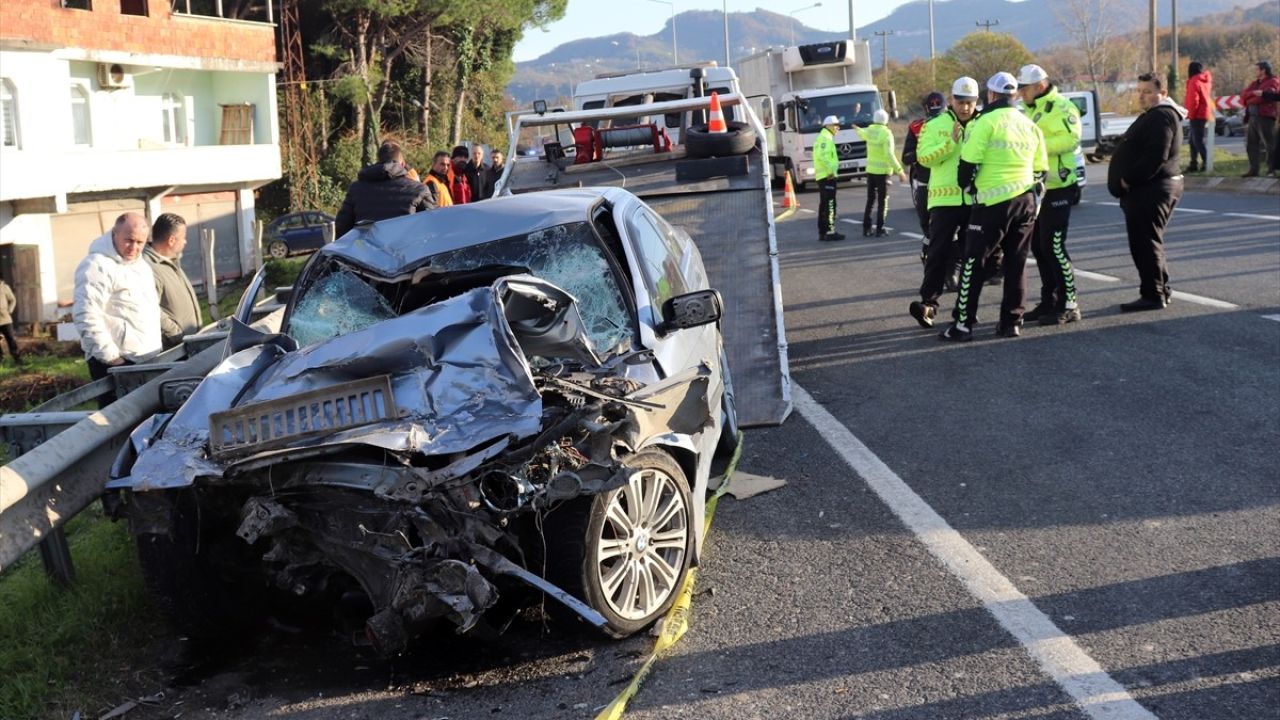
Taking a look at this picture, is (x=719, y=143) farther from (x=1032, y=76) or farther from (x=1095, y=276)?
(x=1095, y=276)

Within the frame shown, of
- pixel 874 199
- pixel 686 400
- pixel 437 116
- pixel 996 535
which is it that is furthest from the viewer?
pixel 437 116

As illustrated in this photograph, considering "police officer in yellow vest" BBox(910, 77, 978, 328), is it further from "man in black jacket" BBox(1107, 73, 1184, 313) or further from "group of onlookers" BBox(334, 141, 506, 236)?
"group of onlookers" BBox(334, 141, 506, 236)

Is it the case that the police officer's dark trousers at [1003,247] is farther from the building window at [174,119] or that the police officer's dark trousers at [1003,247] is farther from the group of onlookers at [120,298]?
the building window at [174,119]

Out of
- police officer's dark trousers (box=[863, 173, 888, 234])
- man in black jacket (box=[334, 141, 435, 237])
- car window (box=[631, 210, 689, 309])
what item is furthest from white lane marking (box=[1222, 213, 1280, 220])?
car window (box=[631, 210, 689, 309])

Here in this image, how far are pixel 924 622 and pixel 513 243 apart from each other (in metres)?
2.53

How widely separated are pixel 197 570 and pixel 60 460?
0.72 m

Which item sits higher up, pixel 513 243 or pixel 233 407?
pixel 513 243

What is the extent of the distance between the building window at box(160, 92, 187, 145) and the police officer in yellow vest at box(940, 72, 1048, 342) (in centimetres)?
→ 3434

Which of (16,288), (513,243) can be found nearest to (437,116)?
(16,288)

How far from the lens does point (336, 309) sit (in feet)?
19.9

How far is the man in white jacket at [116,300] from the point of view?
771cm

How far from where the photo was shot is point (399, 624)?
15.0 ft

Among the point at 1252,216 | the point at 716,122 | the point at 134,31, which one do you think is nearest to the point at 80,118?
the point at 134,31

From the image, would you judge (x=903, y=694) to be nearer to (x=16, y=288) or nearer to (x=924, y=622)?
(x=924, y=622)
